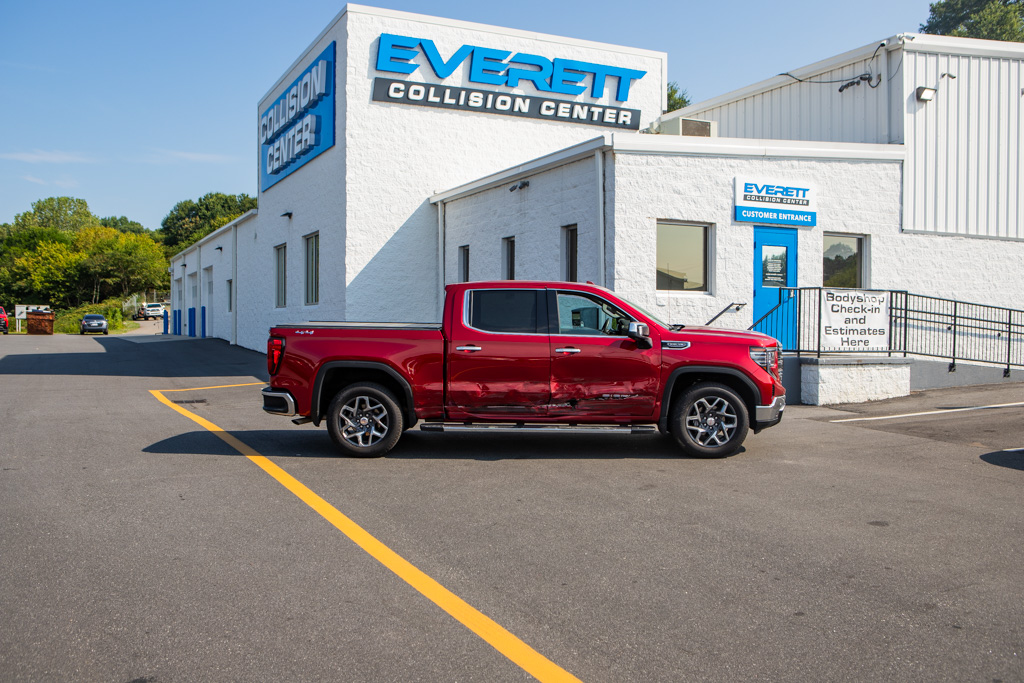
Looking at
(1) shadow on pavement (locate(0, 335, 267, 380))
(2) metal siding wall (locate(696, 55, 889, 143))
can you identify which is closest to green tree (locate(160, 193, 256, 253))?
(1) shadow on pavement (locate(0, 335, 267, 380))

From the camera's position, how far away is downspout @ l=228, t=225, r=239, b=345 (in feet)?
98.6

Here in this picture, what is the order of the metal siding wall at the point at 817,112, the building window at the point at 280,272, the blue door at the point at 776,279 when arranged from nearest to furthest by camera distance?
the blue door at the point at 776,279 → the metal siding wall at the point at 817,112 → the building window at the point at 280,272

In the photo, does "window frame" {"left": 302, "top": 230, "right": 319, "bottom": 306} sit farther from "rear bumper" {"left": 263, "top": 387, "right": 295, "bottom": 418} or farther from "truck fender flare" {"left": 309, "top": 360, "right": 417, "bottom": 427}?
"truck fender flare" {"left": 309, "top": 360, "right": 417, "bottom": 427}

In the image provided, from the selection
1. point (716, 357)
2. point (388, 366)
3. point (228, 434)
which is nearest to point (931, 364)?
point (716, 357)

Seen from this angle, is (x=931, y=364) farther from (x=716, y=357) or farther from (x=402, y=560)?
(x=402, y=560)

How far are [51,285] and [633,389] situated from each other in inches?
3605

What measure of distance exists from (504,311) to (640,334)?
1464 millimetres

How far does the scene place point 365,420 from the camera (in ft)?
26.7

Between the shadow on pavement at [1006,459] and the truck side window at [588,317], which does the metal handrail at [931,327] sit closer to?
the shadow on pavement at [1006,459]

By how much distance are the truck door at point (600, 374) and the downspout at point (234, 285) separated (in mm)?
24619

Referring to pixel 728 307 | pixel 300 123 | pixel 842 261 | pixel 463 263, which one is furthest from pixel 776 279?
pixel 300 123

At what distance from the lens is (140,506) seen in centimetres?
600

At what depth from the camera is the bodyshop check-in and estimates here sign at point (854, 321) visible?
13.3 metres

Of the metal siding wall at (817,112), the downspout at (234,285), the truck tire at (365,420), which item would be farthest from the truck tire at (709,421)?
the downspout at (234,285)
